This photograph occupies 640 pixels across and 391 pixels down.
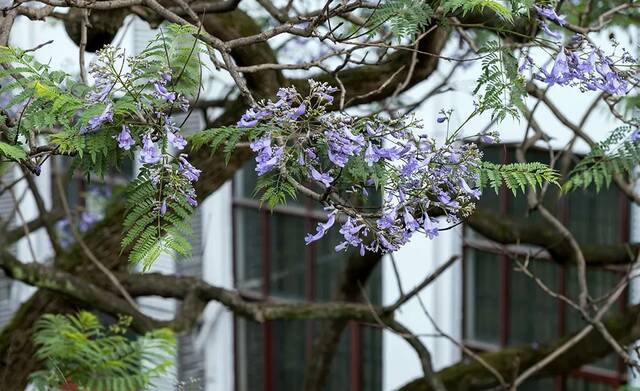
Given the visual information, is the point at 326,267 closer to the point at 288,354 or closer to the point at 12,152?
the point at 288,354

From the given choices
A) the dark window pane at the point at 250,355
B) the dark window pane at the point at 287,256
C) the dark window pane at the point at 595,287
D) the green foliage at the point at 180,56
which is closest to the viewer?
the green foliage at the point at 180,56

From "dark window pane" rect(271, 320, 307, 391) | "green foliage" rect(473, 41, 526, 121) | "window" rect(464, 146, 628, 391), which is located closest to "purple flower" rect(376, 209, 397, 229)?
"green foliage" rect(473, 41, 526, 121)

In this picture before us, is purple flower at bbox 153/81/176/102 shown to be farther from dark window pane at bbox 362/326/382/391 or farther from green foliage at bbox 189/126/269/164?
dark window pane at bbox 362/326/382/391

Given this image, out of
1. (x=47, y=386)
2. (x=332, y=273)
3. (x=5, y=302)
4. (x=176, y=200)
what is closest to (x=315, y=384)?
(x=47, y=386)

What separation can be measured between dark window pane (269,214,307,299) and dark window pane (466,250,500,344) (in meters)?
1.98

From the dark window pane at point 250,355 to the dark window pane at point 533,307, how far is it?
132 inches

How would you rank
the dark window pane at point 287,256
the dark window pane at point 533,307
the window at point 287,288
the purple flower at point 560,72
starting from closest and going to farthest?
the purple flower at point 560,72 → the dark window pane at point 533,307 → the window at point 287,288 → the dark window pane at point 287,256

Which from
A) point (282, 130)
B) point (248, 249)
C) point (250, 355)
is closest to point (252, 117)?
point (282, 130)

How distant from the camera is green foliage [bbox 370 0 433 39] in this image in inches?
142

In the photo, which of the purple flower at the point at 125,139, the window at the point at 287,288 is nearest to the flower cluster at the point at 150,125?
the purple flower at the point at 125,139

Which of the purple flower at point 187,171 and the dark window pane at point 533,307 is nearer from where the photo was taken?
the purple flower at point 187,171

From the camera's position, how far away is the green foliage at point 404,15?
142 inches

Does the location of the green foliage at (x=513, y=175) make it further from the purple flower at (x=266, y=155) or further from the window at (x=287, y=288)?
the window at (x=287, y=288)

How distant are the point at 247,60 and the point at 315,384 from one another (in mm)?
3111
